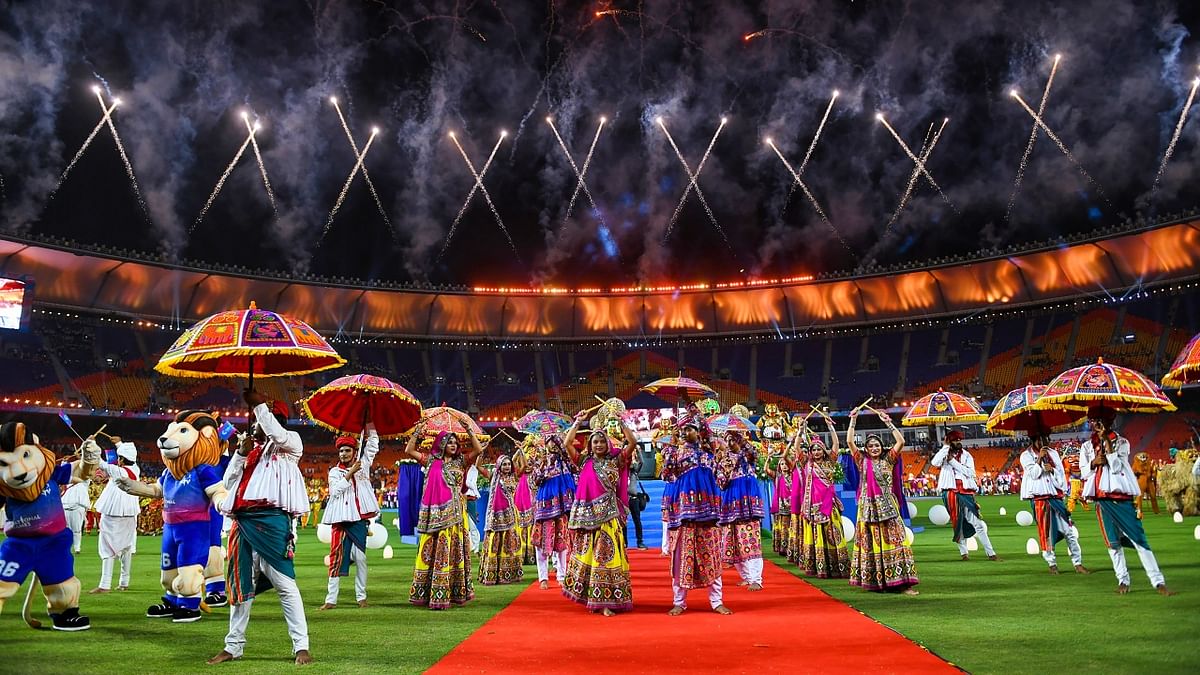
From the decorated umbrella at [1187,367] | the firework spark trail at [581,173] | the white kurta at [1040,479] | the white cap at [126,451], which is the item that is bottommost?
the white kurta at [1040,479]

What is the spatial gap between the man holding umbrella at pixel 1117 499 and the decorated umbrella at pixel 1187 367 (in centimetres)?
76

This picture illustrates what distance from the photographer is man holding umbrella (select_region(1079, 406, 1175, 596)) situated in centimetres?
902

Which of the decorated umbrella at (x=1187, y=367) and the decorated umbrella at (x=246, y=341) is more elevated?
the decorated umbrella at (x=246, y=341)

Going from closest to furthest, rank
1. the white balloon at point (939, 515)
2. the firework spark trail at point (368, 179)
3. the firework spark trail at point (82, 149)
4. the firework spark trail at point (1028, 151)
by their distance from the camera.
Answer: the white balloon at point (939, 515)
the firework spark trail at point (82, 149)
the firework spark trail at point (1028, 151)
the firework spark trail at point (368, 179)

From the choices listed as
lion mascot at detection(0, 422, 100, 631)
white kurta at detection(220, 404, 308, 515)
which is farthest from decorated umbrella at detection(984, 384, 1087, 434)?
lion mascot at detection(0, 422, 100, 631)

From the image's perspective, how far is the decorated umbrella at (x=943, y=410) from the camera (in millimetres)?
15188

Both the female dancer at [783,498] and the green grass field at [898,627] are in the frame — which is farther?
the female dancer at [783,498]

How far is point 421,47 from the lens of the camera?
38469 millimetres

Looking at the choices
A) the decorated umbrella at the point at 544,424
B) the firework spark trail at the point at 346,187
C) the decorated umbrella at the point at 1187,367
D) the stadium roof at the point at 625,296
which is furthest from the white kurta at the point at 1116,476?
the firework spark trail at the point at 346,187

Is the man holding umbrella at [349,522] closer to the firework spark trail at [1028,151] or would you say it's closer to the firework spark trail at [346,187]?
the firework spark trail at [346,187]

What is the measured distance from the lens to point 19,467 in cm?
791

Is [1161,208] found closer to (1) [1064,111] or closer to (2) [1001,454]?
(1) [1064,111]

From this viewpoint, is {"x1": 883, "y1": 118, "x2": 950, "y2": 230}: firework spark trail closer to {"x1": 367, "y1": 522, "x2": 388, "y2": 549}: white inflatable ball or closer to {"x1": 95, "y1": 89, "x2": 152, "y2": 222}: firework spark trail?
{"x1": 367, "y1": 522, "x2": 388, "y2": 549}: white inflatable ball

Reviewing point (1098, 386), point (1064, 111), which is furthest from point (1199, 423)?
point (1098, 386)
